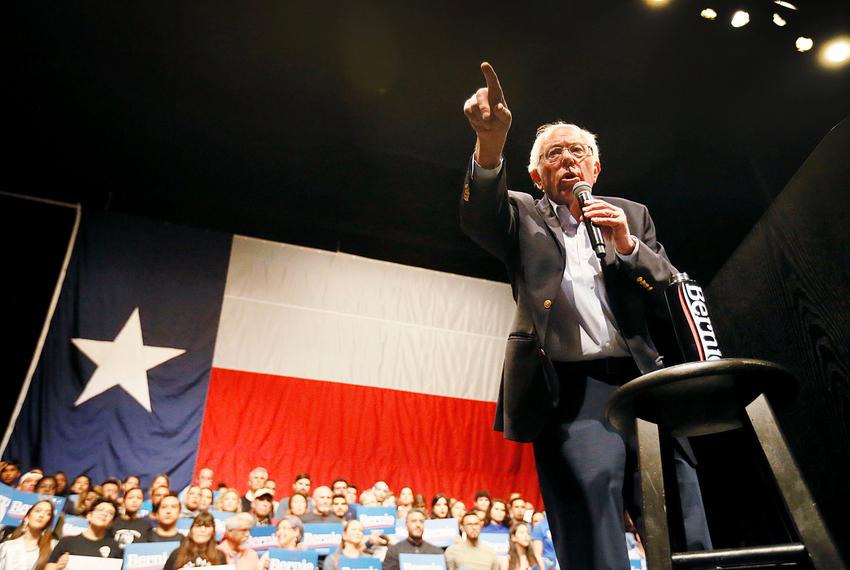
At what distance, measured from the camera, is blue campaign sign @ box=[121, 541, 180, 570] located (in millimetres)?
4250

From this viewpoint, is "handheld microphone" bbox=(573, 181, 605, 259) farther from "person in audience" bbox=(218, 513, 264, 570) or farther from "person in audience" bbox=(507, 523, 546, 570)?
"person in audience" bbox=(507, 523, 546, 570)

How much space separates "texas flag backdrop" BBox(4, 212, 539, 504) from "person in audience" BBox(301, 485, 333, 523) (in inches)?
53.3

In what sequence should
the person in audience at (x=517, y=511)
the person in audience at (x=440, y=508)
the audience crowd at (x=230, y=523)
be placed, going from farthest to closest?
1. the person in audience at (x=517, y=511)
2. the person in audience at (x=440, y=508)
3. the audience crowd at (x=230, y=523)

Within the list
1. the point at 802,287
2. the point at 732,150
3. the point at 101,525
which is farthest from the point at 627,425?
the point at 732,150

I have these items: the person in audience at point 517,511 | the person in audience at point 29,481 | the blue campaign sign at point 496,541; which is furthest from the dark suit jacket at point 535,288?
the person in audience at point 29,481

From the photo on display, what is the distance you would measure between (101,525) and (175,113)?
4.33 metres

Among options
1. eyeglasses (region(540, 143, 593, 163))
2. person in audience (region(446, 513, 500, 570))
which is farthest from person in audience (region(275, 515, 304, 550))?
eyeglasses (region(540, 143, 593, 163))

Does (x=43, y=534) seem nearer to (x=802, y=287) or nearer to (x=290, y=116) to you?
(x=290, y=116)

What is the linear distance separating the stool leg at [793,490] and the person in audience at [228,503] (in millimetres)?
5460

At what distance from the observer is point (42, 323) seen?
684cm

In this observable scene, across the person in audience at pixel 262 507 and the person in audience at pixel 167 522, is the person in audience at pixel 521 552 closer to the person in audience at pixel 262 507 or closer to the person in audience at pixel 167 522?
the person in audience at pixel 262 507

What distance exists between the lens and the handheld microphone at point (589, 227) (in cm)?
117

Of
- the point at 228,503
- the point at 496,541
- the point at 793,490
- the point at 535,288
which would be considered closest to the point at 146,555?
the point at 228,503

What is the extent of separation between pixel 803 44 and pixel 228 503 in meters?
6.13
